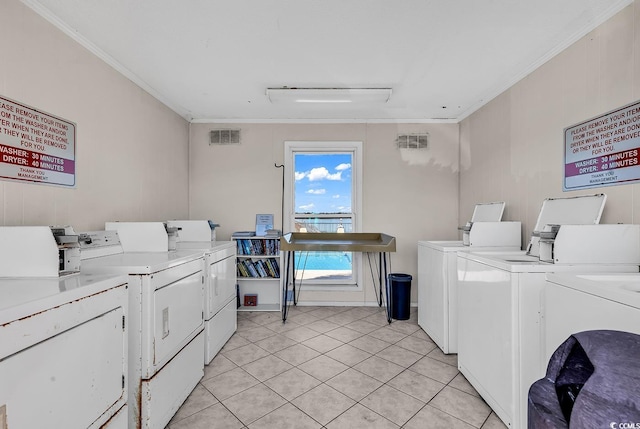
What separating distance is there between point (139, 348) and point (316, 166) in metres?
3.33

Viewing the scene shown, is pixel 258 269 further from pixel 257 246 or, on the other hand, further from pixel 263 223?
pixel 263 223

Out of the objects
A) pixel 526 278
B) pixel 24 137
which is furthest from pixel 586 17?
pixel 24 137

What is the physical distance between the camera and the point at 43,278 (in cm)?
139

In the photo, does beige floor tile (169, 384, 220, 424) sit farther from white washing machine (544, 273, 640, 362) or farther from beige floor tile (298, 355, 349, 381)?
white washing machine (544, 273, 640, 362)

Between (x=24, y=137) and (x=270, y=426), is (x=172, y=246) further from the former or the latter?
(x=270, y=426)

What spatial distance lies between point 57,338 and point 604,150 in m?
3.15

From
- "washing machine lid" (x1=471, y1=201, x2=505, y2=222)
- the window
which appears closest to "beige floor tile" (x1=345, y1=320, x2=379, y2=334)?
the window

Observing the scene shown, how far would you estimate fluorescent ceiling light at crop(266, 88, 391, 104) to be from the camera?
317 cm

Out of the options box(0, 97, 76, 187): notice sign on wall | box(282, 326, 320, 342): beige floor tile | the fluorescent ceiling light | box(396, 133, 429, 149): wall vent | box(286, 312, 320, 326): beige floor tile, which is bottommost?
box(286, 312, 320, 326): beige floor tile

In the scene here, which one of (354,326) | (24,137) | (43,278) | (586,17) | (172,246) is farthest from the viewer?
(354,326)

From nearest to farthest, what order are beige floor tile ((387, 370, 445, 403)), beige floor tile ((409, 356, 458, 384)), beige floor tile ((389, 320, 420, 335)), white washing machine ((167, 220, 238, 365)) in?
beige floor tile ((387, 370, 445, 403)), beige floor tile ((409, 356, 458, 384)), white washing machine ((167, 220, 238, 365)), beige floor tile ((389, 320, 420, 335))

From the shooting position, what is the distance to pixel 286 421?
6.15ft

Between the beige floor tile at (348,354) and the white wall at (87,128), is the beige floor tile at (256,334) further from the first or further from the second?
the white wall at (87,128)

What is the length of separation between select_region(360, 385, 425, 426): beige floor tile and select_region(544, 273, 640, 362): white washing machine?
0.91 meters
